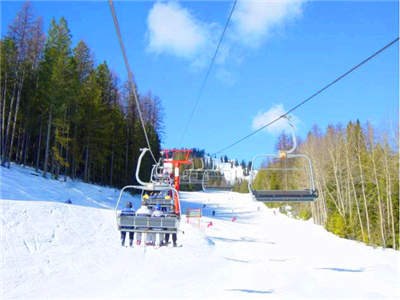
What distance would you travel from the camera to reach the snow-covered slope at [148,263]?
43.5ft

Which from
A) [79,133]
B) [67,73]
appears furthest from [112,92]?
[67,73]

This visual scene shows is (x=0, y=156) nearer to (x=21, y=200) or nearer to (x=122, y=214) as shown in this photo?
(x=21, y=200)

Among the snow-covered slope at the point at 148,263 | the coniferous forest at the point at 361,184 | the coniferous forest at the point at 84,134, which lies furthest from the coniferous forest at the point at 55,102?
the coniferous forest at the point at 361,184

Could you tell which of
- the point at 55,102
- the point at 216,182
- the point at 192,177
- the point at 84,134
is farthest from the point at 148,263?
the point at 84,134

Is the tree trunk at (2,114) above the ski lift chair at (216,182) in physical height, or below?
above

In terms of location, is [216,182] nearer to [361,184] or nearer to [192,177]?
[192,177]

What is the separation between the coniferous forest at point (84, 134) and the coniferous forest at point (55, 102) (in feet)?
0.30

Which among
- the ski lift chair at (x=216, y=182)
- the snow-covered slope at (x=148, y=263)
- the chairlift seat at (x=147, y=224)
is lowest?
the snow-covered slope at (x=148, y=263)

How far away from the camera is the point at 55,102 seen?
3400 centimetres

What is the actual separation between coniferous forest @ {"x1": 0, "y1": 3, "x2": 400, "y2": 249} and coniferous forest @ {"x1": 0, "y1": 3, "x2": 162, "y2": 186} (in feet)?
0.30

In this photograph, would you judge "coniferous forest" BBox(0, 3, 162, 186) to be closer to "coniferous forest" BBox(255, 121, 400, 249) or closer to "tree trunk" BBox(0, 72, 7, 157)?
"tree trunk" BBox(0, 72, 7, 157)

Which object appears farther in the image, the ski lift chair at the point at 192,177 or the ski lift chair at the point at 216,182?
the ski lift chair at the point at 192,177

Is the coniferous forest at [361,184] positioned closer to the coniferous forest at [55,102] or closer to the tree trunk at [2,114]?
the coniferous forest at [55,102]

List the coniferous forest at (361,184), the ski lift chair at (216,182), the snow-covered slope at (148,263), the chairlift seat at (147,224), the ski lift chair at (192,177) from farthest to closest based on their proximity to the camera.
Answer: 1. the coniferous forest at (361,184)
2. the ski lift chair at (192,177)
3. the ski lift chair at (216,182)
4. the snow-covered slope at (148,263)
5. the chairlift seat at (147,224)
